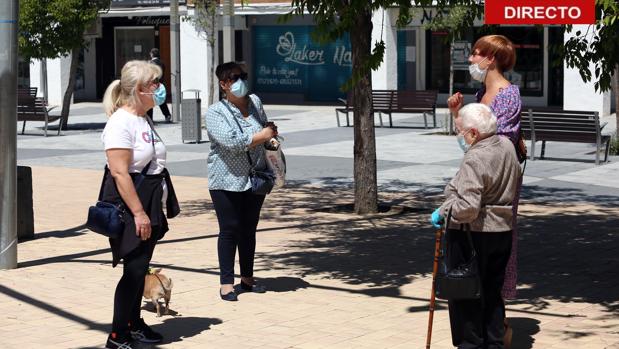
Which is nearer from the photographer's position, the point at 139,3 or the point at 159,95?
the point at 159,95

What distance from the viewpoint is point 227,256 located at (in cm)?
863

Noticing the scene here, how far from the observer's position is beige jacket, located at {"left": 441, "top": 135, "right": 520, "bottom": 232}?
21.1 ft

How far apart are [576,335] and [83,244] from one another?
210 inches

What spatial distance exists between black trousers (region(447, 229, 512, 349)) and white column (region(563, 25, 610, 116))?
23130mm

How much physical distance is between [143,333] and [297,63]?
29.1 meters

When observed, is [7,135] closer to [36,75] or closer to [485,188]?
[485,188]

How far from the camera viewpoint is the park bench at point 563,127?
18438mm

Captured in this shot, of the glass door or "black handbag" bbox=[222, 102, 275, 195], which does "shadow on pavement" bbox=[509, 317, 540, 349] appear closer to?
"black handbag" bbox=[222, 102, 275, 195]

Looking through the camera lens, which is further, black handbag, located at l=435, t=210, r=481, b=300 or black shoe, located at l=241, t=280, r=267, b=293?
black shoe, located at l=241, t=280, r=267, b=293

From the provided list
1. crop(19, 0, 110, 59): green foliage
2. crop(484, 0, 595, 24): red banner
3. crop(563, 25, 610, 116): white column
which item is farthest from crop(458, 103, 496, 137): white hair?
crop(563, 25, 610, 116): white column

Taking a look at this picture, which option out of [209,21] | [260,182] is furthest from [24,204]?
[209,21]

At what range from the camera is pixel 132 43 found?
131 feet

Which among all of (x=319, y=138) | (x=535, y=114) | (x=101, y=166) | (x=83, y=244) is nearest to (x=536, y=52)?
(x=319, y=138)

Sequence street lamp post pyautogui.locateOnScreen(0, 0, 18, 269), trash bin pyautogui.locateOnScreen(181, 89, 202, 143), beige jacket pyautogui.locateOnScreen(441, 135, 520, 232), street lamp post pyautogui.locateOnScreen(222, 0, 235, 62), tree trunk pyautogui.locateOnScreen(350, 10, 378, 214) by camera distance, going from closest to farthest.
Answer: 1. beige jacket pyautogui.locateOnScreen(441, 135, 520, 232)
2. street lamp post pyautogui.locateOnScreen(0, 0, 18, 269)
3. tree trunk pyautogui.locateOnScreen(350, 10, 378, 214)
4. street lamp post pyautogui.locateOnScreen(222, 0, 235, 62)
5. trash bin pyautogui.locateOnScreen(181, 89, 202, 143)
